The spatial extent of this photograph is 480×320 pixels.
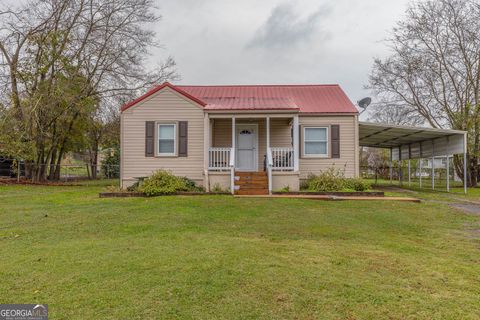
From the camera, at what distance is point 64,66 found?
16719 mm

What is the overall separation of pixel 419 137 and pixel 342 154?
5916 mm

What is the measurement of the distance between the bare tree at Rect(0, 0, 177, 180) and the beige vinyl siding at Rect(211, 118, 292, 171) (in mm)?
7628

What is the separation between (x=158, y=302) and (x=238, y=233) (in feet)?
9.77

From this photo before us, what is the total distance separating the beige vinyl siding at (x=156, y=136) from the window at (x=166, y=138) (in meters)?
0.19

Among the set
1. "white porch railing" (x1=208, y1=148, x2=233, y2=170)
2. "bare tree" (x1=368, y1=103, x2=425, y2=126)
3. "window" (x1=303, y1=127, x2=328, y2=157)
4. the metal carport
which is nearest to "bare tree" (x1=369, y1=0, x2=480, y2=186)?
"bare tree" (x1=368, y1=103, x2=425, y2=126)

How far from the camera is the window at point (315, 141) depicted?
43.0 feet

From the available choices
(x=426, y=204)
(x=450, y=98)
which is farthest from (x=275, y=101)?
(x=450, y=98)

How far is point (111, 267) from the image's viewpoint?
3855 millimetres

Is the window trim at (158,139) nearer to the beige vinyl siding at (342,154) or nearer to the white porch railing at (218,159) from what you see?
the white porch railing at (218,159)

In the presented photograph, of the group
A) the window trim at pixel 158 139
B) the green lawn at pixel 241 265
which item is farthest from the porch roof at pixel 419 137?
the window trim at pixel 158 139

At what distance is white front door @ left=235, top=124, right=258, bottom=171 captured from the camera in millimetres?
13680

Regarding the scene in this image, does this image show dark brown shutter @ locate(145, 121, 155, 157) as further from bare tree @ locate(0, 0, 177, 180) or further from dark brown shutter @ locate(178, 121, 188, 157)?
bare tree @ locate(0, 0, 177, 180)

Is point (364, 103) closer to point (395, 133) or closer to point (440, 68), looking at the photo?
point (395, 133)

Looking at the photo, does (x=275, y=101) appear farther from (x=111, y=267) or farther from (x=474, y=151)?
(x=474, y=151)
